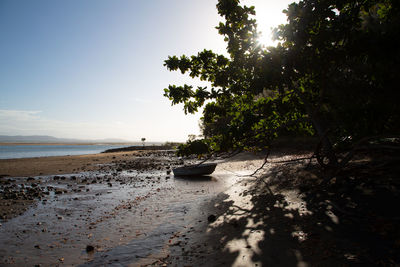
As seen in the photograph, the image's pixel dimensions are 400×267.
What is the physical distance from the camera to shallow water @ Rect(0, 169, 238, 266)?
6092 mm

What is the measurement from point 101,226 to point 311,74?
975 cm

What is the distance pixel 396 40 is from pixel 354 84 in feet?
3.24

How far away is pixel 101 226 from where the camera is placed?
8391mm

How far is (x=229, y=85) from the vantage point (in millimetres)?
11016

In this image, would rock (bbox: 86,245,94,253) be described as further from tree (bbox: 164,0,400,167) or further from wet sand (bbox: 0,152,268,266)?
tree (bbox: 164,0,400,167)

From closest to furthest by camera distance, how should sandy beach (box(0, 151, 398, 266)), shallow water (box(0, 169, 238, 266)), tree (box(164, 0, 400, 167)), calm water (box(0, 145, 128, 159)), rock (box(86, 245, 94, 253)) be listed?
tree (box(164, 0, 400, 167)) → sandy beach (box(0, 151, 398, 266)) → shallow water (box(0, 169, 238, 266)) → rock (box(86, 245, 94, 253)) → calm water (box(0, 145, 128, 159))

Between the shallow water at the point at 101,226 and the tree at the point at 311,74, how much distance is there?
11.9ft

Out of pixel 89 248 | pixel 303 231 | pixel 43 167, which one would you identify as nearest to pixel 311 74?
pixel 303 231

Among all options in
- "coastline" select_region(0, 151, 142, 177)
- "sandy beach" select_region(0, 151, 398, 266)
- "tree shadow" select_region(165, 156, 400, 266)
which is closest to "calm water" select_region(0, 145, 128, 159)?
"coastline" select_region(0, 151, 142, 177)

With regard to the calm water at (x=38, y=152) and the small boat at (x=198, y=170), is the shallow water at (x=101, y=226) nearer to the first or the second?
the small boat at (x=198, y=170)

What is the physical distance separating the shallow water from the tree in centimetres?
364

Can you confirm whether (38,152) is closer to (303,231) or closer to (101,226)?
(101,226)

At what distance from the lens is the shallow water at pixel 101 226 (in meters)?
6.09

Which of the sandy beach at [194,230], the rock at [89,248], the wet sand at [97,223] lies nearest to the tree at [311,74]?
the sandy beach at [194,230]
